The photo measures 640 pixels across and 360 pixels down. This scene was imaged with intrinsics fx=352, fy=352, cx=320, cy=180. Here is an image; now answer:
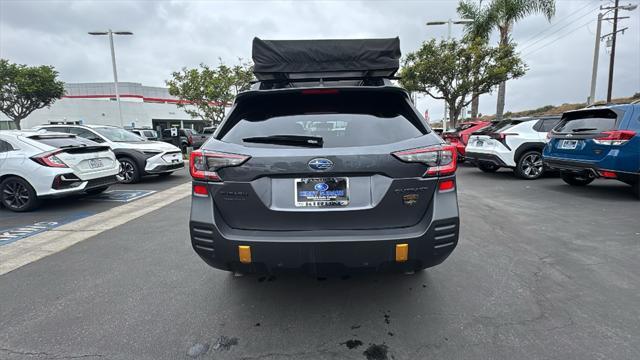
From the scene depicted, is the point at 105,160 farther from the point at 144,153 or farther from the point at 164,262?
the point at 164,262

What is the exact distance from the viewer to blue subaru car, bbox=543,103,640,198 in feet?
19.9

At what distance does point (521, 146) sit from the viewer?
8.98 metres

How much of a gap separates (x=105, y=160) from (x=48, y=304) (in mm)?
4835

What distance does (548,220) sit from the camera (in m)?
5.34

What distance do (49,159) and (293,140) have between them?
5951 mm

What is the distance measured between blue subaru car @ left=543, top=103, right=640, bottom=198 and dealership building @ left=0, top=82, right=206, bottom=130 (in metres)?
38.9

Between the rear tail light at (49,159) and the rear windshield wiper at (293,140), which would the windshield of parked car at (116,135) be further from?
the rear windshield wiper at (293,140)

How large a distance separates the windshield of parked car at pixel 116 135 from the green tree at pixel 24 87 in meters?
20.3

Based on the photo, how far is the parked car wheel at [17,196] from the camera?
6273 mm

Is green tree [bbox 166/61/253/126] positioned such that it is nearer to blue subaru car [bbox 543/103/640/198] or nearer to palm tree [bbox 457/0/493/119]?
palm tree [bbox 457/0/493/119]

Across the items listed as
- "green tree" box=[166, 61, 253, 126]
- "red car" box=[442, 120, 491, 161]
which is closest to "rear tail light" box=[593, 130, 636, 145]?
"red car" box=[442, 120, 491, 161]

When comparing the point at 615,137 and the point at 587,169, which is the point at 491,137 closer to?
the point at 587,169

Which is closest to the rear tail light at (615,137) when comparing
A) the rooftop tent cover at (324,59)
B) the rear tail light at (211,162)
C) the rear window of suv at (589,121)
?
the rear window of suv at (589,121)

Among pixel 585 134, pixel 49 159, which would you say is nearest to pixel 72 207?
pixel 49 159
